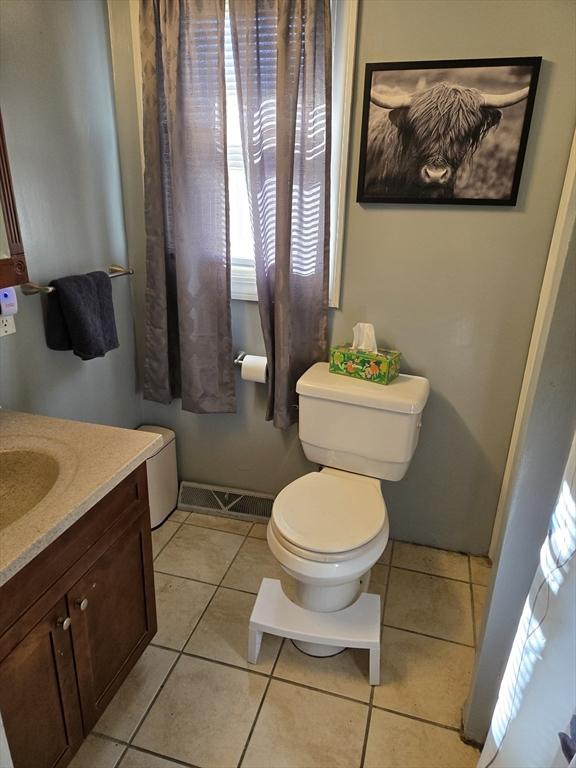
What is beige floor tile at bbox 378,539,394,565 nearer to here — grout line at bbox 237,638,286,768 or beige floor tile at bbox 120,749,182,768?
grout line at bbox 237,638,286,768

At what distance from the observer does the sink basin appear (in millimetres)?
1245

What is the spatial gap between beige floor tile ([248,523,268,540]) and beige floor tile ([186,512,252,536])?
0.03m

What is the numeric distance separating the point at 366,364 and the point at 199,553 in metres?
1.11

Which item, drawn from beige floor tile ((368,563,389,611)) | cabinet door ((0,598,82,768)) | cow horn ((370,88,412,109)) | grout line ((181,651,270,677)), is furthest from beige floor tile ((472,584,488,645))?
cow horn ((370,88,412,109))

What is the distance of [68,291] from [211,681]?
1.38 m

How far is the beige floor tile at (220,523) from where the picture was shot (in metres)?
2.35

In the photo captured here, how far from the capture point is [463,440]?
2041 mm

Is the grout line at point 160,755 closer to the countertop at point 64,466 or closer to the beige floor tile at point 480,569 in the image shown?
the countertop at point 64,466

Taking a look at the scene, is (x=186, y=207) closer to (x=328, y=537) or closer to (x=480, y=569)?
(x=328, y=537)

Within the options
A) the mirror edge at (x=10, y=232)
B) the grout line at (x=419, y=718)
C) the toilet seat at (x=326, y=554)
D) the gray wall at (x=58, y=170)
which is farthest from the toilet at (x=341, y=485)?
the mirror edge at (x=10, y=232)

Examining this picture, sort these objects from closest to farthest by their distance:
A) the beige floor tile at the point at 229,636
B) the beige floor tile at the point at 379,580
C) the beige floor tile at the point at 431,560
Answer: the beige floor tile at the point at 229,636, the beige floor tile at the point at 379,580, the beige floor tile at the point at 431,560

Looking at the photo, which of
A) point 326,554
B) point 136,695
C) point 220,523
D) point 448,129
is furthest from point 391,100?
point 136,695

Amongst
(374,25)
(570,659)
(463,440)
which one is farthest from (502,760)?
(374,25)

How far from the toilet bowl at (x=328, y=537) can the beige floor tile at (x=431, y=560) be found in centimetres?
39
